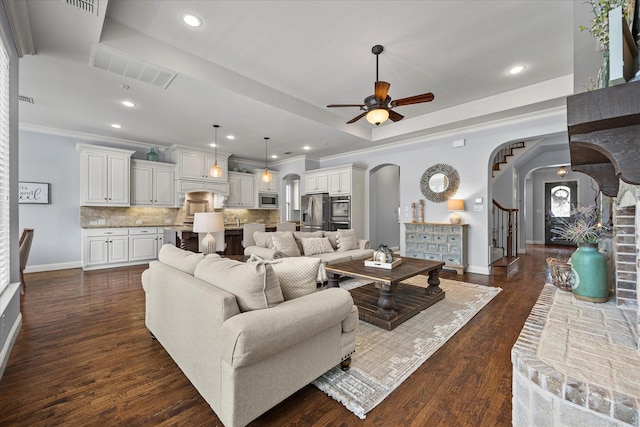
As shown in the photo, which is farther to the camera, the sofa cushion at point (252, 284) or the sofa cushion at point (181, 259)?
the sofa cushion at point (181, 259)

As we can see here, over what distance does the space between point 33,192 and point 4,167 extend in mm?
4086

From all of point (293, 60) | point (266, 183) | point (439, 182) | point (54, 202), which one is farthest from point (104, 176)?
point (439, 182)

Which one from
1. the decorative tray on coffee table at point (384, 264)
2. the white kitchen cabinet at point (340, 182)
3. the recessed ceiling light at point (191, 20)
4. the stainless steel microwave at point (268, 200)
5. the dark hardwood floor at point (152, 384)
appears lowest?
the dark hardwood floor at point (152, 384)

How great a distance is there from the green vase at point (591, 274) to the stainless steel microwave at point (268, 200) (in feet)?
23.7

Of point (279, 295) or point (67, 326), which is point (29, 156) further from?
point (279, 295)

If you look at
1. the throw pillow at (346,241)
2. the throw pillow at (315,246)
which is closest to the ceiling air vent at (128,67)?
the throw pillow at (315,246)

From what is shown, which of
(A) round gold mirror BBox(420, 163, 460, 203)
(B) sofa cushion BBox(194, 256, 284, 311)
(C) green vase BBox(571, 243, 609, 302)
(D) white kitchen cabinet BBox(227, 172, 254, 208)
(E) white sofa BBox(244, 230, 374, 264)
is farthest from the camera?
(D) white kitchen cabinet BBox(227, 172, 254, 208)

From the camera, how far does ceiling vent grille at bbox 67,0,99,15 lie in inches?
85.7

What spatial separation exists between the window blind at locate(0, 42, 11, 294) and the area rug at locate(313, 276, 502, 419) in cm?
279

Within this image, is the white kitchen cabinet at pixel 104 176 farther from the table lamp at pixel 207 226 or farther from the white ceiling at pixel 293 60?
the table lamp at pixel 207 226

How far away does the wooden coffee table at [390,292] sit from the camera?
2822mm

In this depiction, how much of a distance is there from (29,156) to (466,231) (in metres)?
8.43

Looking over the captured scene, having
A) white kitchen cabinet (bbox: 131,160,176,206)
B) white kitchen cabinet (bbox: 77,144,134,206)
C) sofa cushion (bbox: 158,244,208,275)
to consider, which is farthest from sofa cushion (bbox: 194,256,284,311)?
white kitchen cabinet (bbox: 131,160,176,206)

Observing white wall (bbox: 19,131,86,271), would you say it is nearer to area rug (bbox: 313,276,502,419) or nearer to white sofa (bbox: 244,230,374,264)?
white sofa (bbox: 244,230,374,264)
